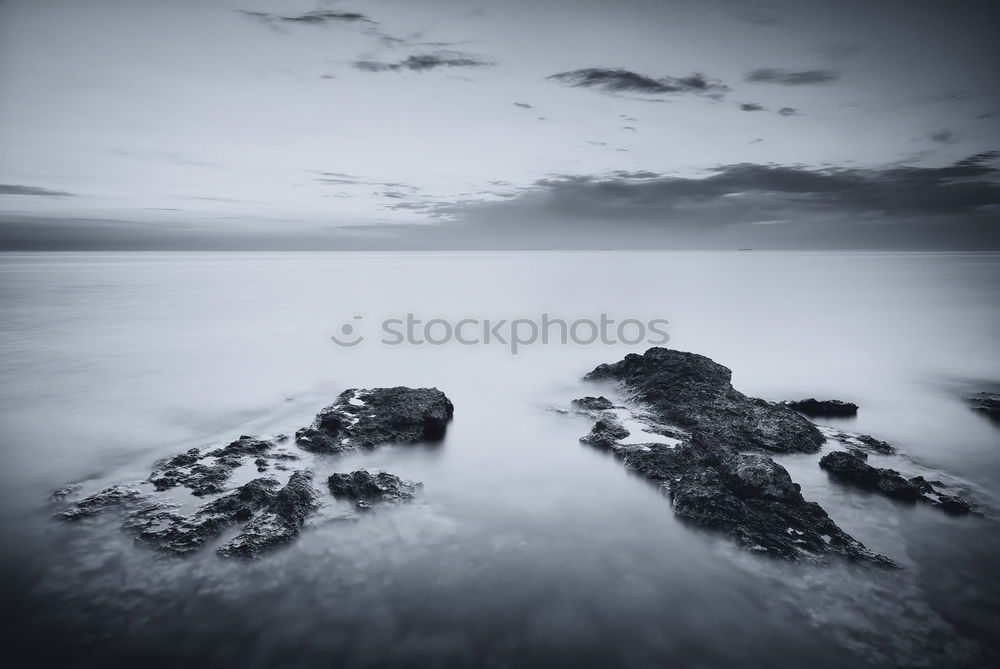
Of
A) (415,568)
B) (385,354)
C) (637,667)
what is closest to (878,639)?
(637,667)

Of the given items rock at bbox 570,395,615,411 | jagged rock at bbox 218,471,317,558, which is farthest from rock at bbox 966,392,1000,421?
jagged rock at bbox 218,471,317,558

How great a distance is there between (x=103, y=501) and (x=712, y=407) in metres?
10.6

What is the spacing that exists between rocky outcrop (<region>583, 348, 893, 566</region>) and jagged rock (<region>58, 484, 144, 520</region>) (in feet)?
24.9

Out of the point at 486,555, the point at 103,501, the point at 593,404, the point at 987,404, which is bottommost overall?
the point at 486,555

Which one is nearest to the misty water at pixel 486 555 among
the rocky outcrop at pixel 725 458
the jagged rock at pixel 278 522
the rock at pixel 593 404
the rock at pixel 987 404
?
the jagged rock at pixel 278 522

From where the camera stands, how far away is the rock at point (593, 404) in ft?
39.6

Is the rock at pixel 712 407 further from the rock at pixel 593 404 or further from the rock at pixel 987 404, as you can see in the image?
the rock at pixel 987 404

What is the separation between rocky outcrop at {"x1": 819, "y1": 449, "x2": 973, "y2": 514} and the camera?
7.64m

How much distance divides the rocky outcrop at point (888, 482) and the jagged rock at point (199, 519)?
348 inches

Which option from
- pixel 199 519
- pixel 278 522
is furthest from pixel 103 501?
pixel 278 522

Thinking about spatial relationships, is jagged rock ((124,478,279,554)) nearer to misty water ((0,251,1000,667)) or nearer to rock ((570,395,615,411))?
misty water ((0,251,1000,667))

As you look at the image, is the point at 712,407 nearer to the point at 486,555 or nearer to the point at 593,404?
the point at 593,404

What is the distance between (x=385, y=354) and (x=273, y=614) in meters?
14.4

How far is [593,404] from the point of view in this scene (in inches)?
481
